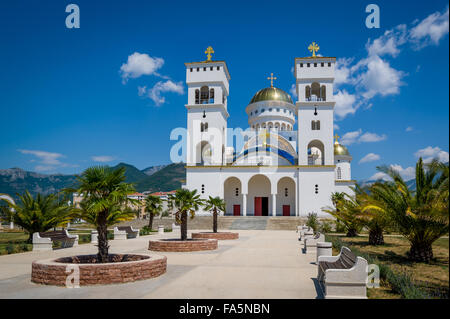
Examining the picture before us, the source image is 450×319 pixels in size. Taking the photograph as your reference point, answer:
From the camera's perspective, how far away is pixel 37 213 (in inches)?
708

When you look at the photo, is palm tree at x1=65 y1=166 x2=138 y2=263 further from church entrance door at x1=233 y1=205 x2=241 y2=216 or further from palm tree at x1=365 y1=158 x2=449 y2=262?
church entrance door at x1=233 y1=205 x2=241 y2=216

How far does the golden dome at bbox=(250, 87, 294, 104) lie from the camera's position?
171 feet

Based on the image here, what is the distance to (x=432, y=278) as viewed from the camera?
9867mm

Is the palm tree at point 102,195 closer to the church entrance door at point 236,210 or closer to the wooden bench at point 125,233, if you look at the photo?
the wooden bench at point 125,233

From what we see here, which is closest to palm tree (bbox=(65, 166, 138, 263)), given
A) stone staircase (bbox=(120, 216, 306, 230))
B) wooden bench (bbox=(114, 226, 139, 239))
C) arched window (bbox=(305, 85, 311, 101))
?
wooden bench (bbox=(114, 226, 139, 239))

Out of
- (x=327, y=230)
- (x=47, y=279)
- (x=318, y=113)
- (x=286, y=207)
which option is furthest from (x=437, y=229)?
(x=286, y=207)

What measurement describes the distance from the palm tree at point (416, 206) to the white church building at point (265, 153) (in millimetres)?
26998

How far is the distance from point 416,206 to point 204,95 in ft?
113

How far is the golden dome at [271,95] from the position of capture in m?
52.2

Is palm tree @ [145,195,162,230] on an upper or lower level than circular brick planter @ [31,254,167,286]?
upper

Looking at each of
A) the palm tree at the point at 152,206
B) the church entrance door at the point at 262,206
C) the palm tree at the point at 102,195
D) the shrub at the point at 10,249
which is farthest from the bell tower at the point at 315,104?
the palm tree at the point at 102,195

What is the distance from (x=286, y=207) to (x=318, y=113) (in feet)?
37.4

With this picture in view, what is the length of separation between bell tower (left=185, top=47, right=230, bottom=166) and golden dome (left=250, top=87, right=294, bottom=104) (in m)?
10.3
